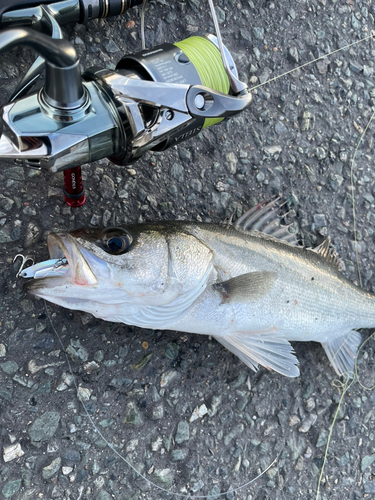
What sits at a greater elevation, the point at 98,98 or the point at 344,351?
the point at 98,98

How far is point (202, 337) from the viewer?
2.29 meters

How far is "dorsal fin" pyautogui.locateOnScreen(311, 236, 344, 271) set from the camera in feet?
8.20

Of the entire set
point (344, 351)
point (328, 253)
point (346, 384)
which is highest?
point (328, 253)

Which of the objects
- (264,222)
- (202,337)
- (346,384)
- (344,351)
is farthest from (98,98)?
(346,384)

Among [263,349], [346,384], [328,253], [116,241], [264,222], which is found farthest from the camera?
[346,384]

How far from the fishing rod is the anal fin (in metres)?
1.44

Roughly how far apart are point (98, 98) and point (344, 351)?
192cm

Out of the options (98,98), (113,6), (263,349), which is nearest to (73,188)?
(98,98)

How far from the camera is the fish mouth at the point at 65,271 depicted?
1723mm

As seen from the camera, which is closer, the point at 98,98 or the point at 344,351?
the point at 98,98

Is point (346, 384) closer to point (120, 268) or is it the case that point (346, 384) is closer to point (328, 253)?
point (328, 253)

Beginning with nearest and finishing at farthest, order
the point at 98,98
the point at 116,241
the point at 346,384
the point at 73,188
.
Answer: the point at 98,98 → the point at 116,241 → the point at 73,188 → the point at 346,384

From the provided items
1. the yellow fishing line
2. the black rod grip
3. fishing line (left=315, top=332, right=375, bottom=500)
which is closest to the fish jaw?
the yellow fishing line

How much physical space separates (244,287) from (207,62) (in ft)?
3.13
